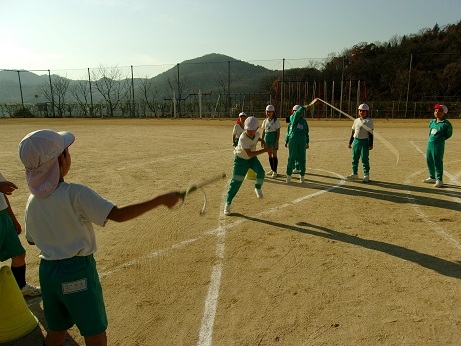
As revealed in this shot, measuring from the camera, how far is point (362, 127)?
9383 millimetres

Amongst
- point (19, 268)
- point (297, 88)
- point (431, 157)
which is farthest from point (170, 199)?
point (297, 88)

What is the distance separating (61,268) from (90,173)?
29.4ft

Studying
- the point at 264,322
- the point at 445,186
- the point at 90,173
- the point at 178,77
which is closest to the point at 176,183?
the point at 90,173

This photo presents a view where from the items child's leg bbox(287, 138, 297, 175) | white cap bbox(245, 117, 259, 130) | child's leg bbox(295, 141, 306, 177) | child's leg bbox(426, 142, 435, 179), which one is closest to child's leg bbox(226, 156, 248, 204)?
white cap bbox(245, 117, 259, 130)

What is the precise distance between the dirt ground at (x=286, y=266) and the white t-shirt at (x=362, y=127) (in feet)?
4.31

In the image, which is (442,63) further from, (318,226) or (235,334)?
(235,334)

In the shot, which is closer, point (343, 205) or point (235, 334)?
point (235, 334)

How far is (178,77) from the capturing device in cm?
3988

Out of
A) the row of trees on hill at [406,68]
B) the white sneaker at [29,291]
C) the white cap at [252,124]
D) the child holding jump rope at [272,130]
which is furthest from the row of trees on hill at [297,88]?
the white sneaker at [29,291]

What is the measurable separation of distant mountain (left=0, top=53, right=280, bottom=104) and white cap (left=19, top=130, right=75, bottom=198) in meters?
35.6

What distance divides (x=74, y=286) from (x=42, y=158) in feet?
3.02

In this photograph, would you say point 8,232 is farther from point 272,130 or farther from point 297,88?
point 297,88

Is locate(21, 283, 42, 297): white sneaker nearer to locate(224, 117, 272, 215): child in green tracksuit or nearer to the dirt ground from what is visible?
the dirt ground

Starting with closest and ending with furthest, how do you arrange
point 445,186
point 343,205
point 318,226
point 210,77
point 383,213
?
point 318,226 < point 383,213 < point 343,205 < point 445,186 < point 210,77
